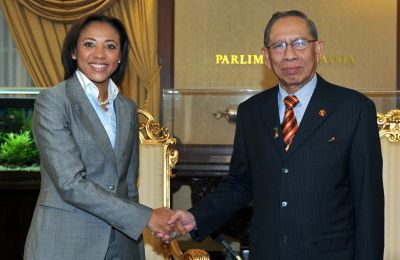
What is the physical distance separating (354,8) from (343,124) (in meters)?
5.21

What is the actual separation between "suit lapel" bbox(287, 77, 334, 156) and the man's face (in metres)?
0.09

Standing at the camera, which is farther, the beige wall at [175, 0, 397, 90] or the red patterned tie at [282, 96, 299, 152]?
the beige wall at [175, 0, 397, 90]

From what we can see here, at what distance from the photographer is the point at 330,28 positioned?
766 centimetres

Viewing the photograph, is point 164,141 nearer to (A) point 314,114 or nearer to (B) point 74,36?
(B) point 74,36

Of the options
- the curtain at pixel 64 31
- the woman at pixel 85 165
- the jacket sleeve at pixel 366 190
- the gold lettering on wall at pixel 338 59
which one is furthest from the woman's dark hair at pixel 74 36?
the gold lettering on wall at pixel 338 59

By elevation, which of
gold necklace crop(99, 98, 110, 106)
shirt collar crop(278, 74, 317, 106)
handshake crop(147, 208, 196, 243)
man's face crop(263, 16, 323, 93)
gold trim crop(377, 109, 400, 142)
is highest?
man's face crop(263, 16, 323, 93)

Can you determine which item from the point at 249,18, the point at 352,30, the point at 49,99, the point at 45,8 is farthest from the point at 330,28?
the point at 49,99

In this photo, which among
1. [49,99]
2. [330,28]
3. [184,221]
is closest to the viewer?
[49,99]

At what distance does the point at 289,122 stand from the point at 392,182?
1.05 m

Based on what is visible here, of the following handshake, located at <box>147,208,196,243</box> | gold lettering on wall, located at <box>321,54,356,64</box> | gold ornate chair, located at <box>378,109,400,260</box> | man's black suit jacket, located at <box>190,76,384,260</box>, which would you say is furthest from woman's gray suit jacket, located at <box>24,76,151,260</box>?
gold lettering on wall, located at <box>321,54,356,64</box>

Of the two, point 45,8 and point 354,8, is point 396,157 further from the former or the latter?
point 45,8

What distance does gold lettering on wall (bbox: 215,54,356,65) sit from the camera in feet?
25.2

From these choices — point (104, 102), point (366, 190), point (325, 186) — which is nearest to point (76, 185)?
point (104, 102)

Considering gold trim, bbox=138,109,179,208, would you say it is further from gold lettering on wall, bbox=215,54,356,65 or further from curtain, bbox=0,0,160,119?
gold lettering on wall, bbox=215,54,356,65
